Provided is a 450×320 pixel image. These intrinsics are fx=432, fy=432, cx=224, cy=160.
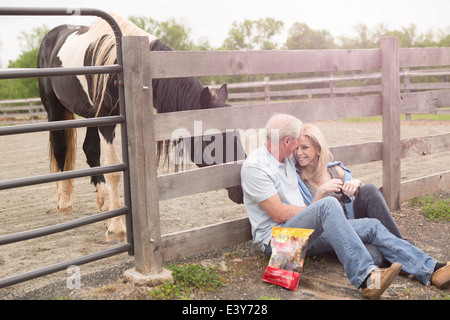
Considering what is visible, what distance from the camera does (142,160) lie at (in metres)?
2.56

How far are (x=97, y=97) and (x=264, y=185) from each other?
163 cm

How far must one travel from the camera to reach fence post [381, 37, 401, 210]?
3.90m

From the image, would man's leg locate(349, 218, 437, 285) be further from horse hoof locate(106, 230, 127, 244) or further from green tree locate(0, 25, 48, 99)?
green tree locate(0, 25, 48, 99)

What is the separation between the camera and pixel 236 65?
301cm

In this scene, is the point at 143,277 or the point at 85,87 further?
the point at 85,87

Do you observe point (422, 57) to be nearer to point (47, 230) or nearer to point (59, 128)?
point (59, 128)

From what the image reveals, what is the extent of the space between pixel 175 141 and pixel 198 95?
0.39 m

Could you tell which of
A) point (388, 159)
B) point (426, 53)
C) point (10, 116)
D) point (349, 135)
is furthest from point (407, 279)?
point (10, 116)

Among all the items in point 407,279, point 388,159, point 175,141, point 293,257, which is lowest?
point 407,279

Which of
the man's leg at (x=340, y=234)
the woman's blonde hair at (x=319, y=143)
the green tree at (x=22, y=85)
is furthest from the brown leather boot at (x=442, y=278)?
the green tree at (x=22, y=85)

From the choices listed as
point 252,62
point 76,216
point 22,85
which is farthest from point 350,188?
point 22,85

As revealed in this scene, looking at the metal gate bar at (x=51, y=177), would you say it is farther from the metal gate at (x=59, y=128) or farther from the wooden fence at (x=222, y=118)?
the wooden fence at (x=222, y=118)
